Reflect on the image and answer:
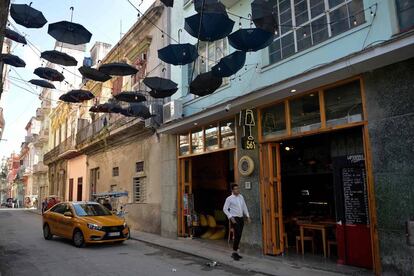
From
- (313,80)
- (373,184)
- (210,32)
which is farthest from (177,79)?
(373,184)

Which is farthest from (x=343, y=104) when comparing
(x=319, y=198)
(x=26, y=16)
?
(x=26, y=16)

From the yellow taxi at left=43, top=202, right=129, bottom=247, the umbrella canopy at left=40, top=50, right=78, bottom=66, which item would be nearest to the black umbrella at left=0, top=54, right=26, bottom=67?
the umbrella canopy at left=40, top=50, right=78, bottom=66

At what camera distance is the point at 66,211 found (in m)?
12.9

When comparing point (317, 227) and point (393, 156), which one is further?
point (317, 227)

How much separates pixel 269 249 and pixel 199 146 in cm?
462

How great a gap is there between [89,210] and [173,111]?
456 cm

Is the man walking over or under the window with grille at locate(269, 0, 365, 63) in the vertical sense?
under

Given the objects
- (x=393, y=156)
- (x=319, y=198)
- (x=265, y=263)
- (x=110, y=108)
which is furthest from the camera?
(x=110, y=108)

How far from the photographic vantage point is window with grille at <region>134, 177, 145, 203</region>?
16734 millimetres

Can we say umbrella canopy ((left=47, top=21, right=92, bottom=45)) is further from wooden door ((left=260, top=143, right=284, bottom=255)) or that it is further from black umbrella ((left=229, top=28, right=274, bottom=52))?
wooden door ((left=260, top=143, right=284, bottom=255))

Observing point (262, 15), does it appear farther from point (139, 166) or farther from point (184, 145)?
point (139, 166)

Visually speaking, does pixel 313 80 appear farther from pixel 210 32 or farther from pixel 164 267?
pixel 164 267

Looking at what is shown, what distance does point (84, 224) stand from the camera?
1170cm

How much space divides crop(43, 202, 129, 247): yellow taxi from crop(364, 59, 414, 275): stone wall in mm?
8009
